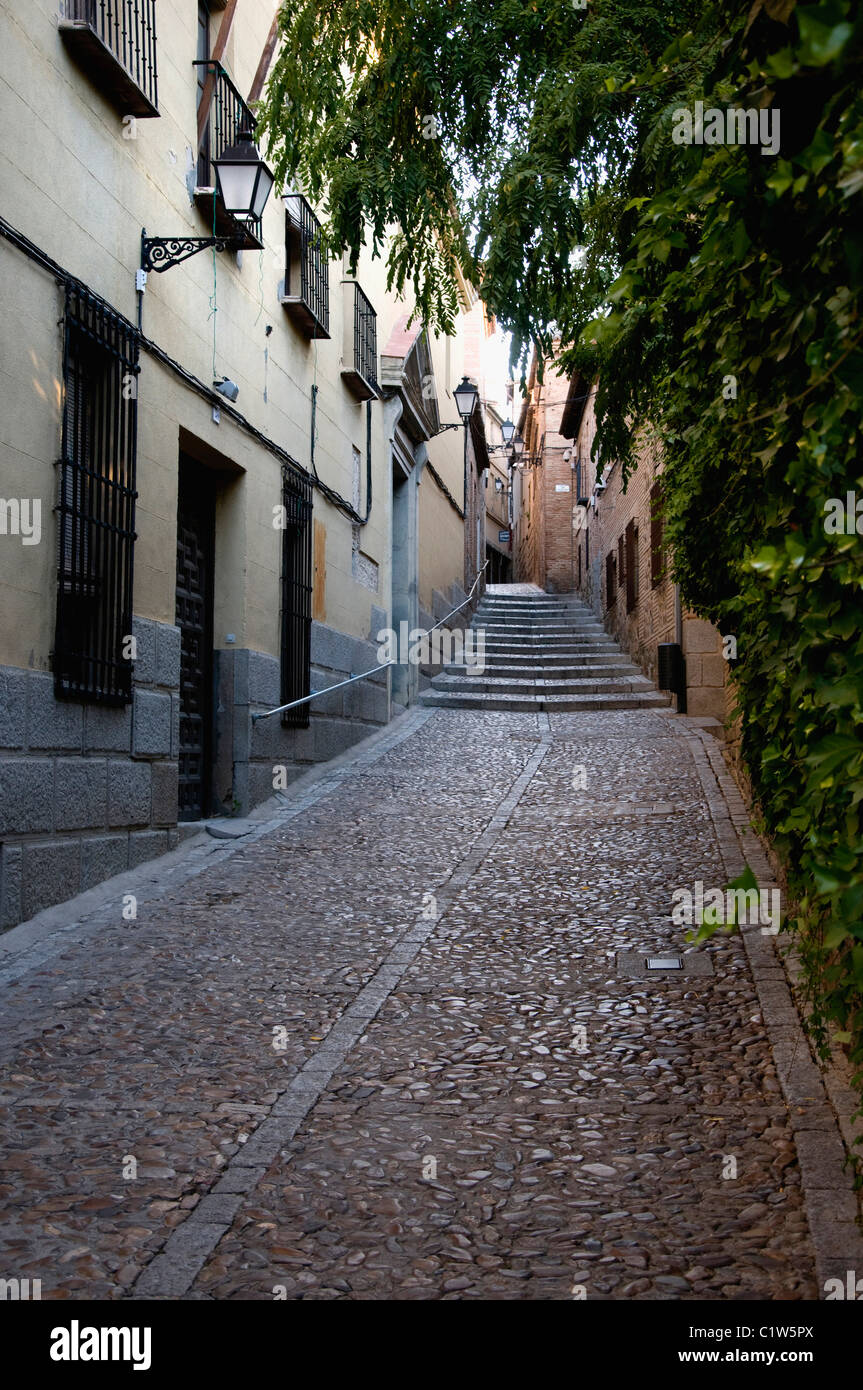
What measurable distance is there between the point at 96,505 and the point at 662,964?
3.89m

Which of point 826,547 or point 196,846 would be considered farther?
point 196,846

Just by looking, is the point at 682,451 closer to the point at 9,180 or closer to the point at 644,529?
the point at 9,180

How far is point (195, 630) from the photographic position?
→ 916cm

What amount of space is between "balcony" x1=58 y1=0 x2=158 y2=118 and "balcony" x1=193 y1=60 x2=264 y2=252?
91cm

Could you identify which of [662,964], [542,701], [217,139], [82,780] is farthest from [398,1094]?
[542,701]

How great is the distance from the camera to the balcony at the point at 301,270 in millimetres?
10539

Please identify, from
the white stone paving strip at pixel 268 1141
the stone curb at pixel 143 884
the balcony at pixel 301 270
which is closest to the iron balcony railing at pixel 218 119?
the balcony at pixel 301 270

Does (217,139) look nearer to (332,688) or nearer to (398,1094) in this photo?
(332,688)

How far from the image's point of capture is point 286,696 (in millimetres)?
10500

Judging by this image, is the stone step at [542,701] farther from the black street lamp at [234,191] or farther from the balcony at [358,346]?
the black street lamp at [234,191]

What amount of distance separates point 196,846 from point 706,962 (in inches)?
157

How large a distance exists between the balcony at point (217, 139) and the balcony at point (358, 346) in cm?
344
